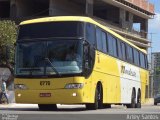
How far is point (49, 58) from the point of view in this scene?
17453 millimetres

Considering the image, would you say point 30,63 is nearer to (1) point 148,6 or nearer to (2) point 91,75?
(2) point 91,75

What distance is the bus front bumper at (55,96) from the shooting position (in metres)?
17.2

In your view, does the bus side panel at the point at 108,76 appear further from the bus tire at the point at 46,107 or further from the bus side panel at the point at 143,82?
the bus side panel at the point at 143,82

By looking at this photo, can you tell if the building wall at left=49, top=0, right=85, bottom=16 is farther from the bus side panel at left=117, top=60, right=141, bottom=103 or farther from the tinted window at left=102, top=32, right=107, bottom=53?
the tinted window at left=102, top=32, right=107, bottom=53

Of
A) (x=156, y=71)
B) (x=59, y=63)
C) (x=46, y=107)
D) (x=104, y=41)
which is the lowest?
(x=46, y=107)

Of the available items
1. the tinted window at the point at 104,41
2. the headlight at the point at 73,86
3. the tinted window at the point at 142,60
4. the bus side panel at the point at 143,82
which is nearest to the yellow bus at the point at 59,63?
the headlight at the point at 73,86

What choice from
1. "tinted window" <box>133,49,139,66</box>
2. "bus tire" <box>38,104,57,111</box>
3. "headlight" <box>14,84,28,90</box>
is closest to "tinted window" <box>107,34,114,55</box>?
"bus tire" <box>38,104,57,111</box>

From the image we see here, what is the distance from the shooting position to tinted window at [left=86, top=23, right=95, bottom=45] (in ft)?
59.4

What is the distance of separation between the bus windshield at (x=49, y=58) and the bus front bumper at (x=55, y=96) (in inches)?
24.8

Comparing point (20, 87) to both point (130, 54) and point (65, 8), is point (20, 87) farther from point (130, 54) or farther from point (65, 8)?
point (65, 8)

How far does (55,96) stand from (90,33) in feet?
9.28

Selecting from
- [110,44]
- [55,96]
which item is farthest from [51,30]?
[110,44]

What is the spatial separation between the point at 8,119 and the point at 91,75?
37.3ft

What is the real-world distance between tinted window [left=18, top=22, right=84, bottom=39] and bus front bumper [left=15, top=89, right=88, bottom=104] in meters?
2.02
